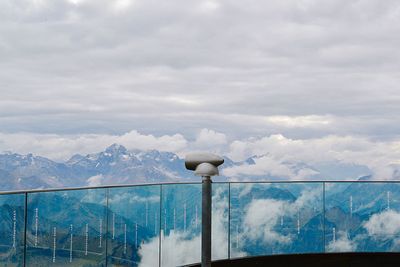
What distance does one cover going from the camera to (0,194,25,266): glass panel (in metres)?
5.09

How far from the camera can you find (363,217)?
900 cm

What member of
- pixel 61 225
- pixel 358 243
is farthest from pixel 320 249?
pixel 61 225

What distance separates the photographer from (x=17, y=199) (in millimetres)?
5316

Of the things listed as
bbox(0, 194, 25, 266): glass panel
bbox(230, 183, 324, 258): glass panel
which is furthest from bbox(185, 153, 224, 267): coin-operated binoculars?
bbox(230, 183, 324, 258): glass panel

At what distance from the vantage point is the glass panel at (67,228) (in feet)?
18.3

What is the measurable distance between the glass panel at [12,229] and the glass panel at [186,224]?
2325mm

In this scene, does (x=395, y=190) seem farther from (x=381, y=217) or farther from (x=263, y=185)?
(x=263, y=185)

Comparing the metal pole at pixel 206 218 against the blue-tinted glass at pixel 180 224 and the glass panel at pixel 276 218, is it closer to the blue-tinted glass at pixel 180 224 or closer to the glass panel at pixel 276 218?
the blue-tinted glass at pixel 180 224

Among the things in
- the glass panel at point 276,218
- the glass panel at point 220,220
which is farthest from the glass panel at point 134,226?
the glass panel at point 276,218

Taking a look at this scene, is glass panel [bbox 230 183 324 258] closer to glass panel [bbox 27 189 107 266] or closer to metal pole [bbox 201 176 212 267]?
glass panel [bbox 27 189 107 266]

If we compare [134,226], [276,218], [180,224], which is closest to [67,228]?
[134,226]

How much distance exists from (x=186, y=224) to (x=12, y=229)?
2.86 meters

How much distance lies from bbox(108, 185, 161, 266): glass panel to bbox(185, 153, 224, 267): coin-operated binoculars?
1.29m

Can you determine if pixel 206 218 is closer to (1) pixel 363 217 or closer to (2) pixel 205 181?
(2) pixel 205 181
